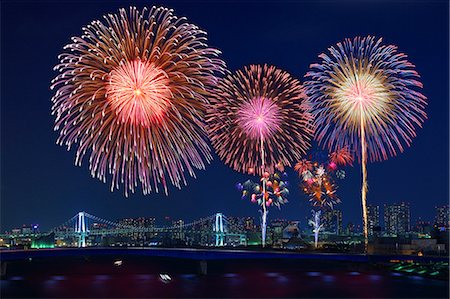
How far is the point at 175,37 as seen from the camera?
6519 cm

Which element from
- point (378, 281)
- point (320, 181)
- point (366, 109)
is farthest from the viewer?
point (320, 181)

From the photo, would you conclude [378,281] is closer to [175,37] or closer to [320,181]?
[320,181]

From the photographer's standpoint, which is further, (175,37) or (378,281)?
(378,281)

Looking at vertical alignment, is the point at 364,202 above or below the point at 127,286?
above

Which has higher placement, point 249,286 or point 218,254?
point 218,254

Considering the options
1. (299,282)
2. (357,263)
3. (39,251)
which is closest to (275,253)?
(299,282)

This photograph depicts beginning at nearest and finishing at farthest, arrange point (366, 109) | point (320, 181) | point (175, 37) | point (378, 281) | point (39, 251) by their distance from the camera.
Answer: point (175, 37) → point (366, 109) → point (378, 281) → point (39, 251) → point (320, 181)

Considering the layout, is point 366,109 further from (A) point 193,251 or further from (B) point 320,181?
(A) point 193,251

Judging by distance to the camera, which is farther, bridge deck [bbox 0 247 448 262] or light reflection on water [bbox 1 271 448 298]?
bridge deck [bbox 0 247 448 262]

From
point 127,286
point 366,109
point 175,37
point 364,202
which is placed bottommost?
point 127,286

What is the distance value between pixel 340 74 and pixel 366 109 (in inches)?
216

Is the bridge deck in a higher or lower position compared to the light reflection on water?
higher

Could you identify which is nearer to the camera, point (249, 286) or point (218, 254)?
point (249, 286)

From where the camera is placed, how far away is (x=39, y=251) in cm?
10581
